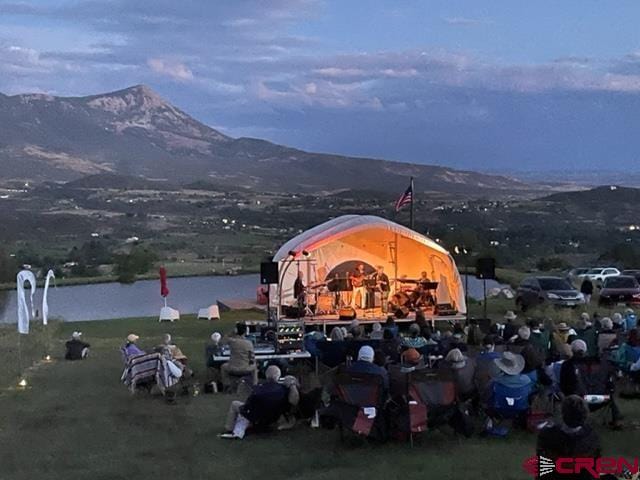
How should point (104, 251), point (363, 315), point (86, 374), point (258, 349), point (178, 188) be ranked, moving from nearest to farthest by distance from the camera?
1. point (258, 349)
2. point (86, 374)
3. point (363, 315)
4. point (104, 251)
5. point (178, 188)

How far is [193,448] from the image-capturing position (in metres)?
8.05

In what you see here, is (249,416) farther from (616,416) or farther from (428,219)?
(428,219)

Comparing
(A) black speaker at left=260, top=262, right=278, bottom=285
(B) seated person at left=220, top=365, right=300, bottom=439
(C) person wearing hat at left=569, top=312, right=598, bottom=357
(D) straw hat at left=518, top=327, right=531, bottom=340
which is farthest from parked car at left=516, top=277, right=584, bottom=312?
(B) seated person at left=220, top=365, right=300, bottom=439

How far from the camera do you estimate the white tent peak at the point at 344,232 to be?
754 inches

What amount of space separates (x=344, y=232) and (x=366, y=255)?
2.55 m

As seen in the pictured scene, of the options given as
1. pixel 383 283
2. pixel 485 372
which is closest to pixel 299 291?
pixel 383 283

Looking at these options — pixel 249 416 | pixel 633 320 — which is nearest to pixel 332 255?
pixel 633 320

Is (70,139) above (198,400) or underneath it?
above

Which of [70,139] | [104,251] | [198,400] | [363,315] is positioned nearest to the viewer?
[198,400]

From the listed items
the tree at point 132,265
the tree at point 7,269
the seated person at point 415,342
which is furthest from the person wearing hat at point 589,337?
the tree at point 7,269

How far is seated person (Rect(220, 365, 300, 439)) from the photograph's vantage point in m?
8.40

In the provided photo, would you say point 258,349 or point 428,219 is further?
point 428,219

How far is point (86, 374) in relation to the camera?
12867 millimetres

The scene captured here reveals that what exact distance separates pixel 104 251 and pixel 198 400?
49016 millimetres
